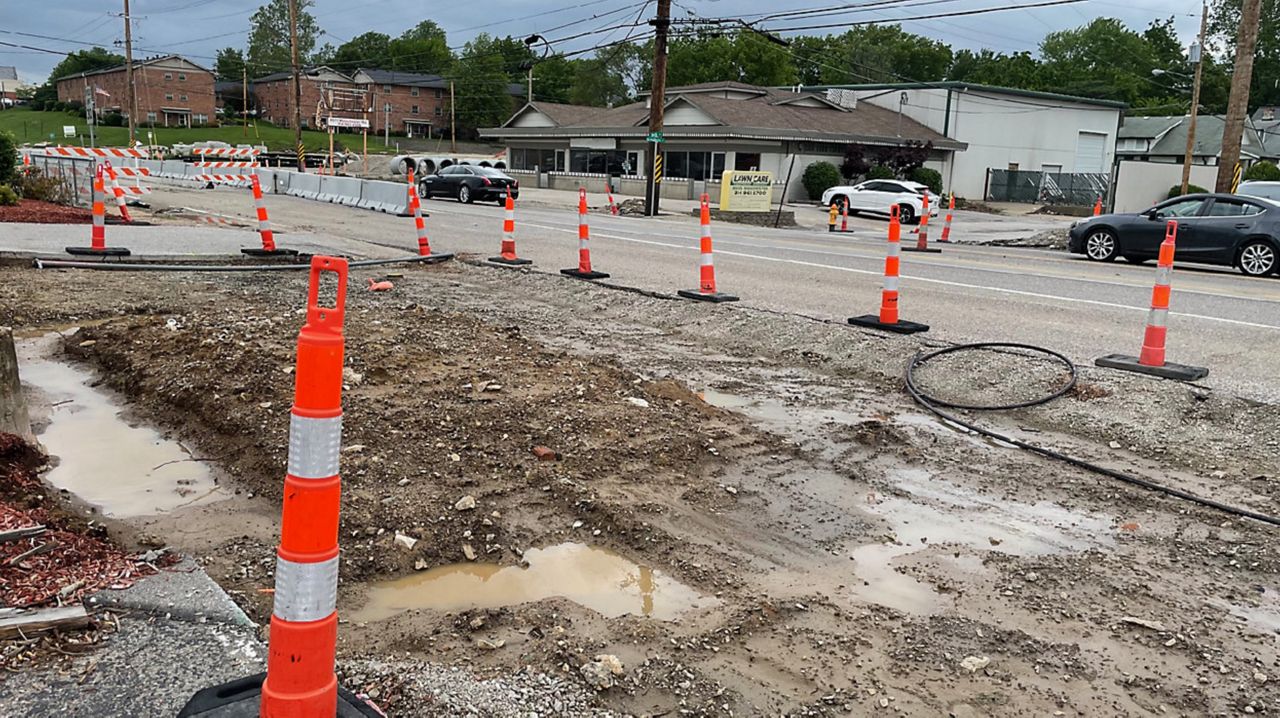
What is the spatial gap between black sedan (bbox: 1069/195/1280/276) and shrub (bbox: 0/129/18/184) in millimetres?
23164

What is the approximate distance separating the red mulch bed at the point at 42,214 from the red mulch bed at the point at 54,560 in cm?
1482

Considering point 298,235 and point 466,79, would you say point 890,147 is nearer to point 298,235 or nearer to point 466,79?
point 298,235

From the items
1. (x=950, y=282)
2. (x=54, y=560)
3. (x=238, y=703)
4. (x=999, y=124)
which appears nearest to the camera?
(x=238, y=703)

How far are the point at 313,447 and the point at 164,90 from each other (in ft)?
410

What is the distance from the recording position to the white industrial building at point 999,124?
54.0m

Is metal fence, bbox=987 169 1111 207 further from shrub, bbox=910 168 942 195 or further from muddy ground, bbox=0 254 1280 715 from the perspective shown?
muddy ground, bbox=0 254 1280 715

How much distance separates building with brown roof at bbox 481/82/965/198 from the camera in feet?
152

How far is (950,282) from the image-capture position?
13.8m

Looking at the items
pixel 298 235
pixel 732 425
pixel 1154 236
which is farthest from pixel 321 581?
pixel 1154 236

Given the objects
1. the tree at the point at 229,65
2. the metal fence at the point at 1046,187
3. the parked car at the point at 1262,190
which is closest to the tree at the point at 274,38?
the tree at the point at 229,65

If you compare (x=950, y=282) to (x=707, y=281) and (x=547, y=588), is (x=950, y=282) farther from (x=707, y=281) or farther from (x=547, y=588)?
(x=547, y=588)

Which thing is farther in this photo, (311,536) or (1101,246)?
(1101,246)

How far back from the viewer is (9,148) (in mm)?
21375

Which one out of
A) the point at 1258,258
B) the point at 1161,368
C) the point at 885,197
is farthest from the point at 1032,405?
the point at 885,197
